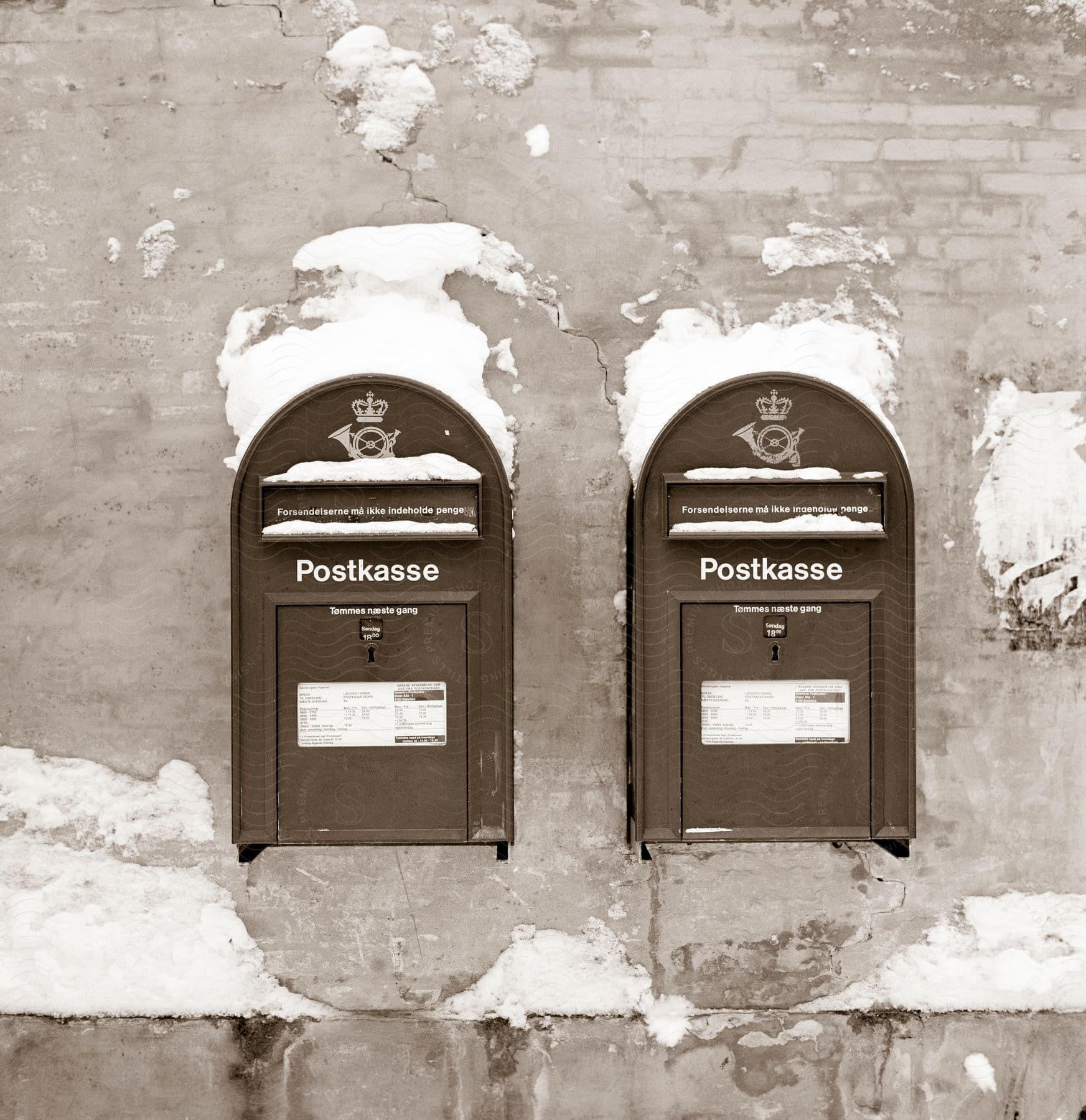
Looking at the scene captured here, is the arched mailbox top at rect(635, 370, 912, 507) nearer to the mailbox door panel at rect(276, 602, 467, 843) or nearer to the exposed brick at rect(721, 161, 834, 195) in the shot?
the mailbox door panel at rect(276, 602, 467, 843)

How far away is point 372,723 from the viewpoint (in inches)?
80.1

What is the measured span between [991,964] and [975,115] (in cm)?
279

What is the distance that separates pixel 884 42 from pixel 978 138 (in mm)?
440

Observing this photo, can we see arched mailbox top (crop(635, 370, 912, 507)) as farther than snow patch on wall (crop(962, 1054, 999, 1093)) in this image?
No

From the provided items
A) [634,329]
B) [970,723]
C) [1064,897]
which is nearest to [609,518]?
[634,329]

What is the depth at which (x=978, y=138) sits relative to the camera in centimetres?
263

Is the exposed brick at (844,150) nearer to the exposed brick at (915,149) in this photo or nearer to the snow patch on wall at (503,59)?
the exposed brick at (915,149)

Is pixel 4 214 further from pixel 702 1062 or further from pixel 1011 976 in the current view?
pixel 1011 976

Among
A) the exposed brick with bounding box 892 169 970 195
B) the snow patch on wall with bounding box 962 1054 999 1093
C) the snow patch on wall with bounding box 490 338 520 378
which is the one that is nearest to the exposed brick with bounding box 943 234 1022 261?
the exposed brick with bounding box 892 169 970 195

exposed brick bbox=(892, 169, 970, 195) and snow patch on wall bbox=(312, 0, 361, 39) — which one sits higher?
snow patch on wall bbox=(312, 0, 361, 39)

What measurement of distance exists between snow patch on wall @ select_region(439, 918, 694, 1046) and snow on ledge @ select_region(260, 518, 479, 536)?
1.41 meters

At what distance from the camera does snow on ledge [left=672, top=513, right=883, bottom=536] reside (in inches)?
79.7

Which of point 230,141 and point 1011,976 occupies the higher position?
point 230,141

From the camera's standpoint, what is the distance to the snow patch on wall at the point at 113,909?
2.61 m
